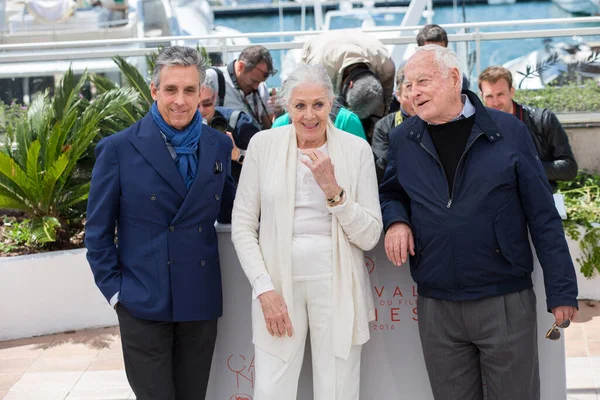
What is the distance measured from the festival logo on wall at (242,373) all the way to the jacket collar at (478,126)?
1337mm

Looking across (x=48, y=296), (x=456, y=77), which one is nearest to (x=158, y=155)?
(x=456, y=77)

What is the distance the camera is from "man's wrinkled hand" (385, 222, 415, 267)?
3.63 metres

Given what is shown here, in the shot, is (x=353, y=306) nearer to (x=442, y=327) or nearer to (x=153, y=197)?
(x=442, y=327)

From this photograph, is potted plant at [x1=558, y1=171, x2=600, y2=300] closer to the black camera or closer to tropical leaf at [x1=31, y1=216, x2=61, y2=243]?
the black camera

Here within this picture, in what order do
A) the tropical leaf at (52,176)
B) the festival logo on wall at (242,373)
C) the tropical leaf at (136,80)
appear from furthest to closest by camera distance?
the tropical leaf at (136,80)
the tropical leaf at (52,176)
the festival logo on wall at (242,373)

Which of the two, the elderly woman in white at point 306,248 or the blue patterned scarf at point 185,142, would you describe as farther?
the blue patterned scarf at point 185,142

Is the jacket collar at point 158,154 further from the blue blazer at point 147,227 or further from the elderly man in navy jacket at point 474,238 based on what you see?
the elderly man in navy jacket at point 474,238

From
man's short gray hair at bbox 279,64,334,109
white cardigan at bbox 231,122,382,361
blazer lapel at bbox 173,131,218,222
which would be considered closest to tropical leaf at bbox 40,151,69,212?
blazer lapel at bbox 173,131,218,222

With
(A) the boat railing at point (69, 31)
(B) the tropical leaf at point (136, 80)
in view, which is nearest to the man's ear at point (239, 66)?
(B) the tropical leaf at point (136, 80)

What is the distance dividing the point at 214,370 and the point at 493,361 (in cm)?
136

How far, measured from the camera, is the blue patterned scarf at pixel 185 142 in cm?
373

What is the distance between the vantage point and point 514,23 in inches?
338

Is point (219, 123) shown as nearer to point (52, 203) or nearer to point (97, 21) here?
point (52, 203)

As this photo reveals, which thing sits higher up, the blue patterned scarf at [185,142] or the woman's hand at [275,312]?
the blue patterned scarf at [185,142]
